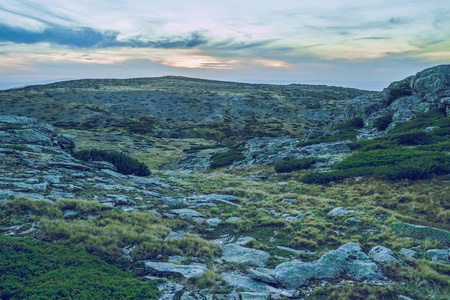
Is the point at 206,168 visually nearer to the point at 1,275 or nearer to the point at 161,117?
the point at 1,275

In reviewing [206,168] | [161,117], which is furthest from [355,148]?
[161,117]

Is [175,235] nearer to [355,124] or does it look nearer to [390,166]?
[390,166]

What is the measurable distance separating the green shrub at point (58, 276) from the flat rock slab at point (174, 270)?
0.71 metres

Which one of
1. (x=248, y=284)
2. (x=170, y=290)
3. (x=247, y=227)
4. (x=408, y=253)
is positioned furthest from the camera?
(x=247, y=227)

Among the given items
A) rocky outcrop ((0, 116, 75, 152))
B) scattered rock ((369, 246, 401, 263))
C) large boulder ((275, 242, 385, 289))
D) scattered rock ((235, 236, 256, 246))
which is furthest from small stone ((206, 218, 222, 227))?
rocky outcrop ((0, 116, 75, 152))

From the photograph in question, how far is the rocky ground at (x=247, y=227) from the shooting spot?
24.5 ft

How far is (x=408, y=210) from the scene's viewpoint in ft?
44.5

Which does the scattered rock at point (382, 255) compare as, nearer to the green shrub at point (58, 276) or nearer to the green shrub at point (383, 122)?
the green shrub at point (58, 276)

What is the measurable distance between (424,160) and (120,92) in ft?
326

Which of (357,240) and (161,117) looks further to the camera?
(161,117)

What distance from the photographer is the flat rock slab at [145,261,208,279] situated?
24.1 feet

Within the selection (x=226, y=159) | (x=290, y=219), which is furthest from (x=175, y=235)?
(x=226, y=159)

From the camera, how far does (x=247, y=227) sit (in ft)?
39.1

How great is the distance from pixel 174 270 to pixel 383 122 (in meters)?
40.7
